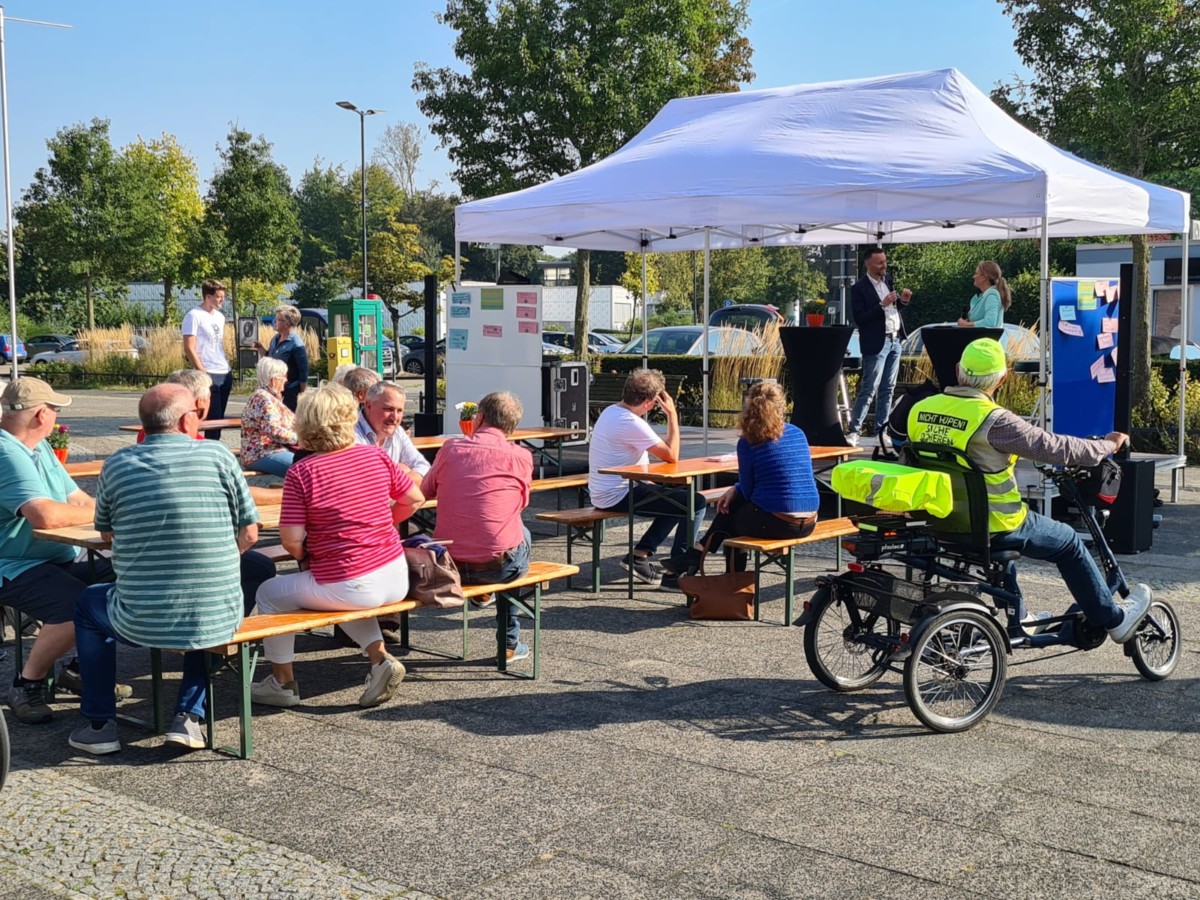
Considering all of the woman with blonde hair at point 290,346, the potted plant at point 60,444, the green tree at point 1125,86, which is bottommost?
A: the potted plant at point 60,444

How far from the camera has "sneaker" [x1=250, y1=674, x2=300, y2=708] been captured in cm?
587

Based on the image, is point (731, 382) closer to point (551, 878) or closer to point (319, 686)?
point (319, 686)

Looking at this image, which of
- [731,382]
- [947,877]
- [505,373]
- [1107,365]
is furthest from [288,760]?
[731,382]

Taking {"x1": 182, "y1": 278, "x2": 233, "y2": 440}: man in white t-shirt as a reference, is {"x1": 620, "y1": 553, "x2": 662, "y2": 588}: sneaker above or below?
below

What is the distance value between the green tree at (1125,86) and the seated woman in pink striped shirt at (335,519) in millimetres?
11908

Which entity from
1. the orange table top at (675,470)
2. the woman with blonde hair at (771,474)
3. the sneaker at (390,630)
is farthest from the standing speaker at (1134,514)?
the sneaker at (390,630)

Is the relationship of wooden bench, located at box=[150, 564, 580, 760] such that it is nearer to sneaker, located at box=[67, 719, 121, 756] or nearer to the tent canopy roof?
sneaker, located at box=[67, 719, 121, 756]

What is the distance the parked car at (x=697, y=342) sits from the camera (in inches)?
730

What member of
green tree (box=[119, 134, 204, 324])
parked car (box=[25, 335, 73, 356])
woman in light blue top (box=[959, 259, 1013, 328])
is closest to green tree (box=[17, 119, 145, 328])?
green tree (box=[119, 134, 204, 324])

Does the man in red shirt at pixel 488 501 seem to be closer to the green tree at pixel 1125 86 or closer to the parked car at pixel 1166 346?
the green tree at pixel 1125 86

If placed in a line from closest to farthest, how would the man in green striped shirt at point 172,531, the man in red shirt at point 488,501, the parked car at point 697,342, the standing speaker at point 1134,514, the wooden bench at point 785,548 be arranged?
the man in green striped shirt at point 172,531 → the man in red shirt at point 488,501 → the wooden bench at point 785,548 → the standing speaker at point 1134,514 → the parked car at point 697,342

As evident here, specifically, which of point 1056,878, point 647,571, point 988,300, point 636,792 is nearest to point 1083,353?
point 988,300

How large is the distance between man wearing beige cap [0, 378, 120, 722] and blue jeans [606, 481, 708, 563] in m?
3.68

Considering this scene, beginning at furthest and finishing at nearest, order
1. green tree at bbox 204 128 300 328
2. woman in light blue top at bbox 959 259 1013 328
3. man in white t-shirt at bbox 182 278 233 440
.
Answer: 1. green tree at bbox 204 128 300 328
2. man in white t-shirt at bbox 182 278 233 440
3. woman in light blue top at bbox 959 259 1013 328
